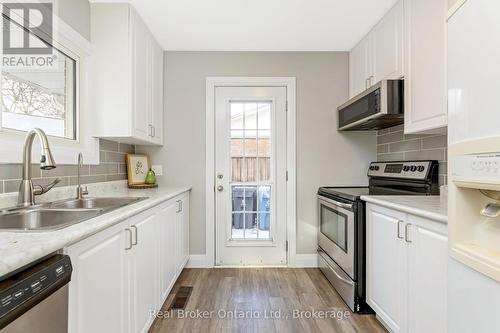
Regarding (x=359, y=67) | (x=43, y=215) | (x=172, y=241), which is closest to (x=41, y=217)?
(x=43, y=215)

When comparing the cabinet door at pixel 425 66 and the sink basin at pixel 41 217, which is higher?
the cabinet door at pixel 425 66

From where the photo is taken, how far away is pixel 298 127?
2.93 m

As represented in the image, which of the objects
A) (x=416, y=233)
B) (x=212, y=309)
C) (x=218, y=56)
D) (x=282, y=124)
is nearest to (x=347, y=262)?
(x=416, y=233)

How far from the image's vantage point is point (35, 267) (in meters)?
0.75

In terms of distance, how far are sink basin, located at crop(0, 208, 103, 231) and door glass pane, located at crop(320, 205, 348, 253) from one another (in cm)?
174

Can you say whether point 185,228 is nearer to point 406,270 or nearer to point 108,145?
point 108,145

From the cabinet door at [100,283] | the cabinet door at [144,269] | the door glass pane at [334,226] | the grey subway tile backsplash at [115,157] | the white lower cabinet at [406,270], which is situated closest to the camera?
the cabinet door at [100,283]

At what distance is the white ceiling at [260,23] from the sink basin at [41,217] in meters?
1.60

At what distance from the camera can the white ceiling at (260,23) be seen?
82.3 inches

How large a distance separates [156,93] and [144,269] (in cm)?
173

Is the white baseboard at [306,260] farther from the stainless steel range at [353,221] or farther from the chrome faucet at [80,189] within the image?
the chrome faucet at [80,189]

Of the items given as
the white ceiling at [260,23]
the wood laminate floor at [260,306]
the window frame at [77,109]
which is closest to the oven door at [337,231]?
the wood laminate floor at [260,306]

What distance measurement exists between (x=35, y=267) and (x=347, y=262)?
1.97 meters

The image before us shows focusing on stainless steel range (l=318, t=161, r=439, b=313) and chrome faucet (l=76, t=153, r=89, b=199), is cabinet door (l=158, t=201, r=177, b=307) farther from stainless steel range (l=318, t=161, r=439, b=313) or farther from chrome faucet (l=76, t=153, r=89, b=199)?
stainless steel range (l=318, t=161, r=439, b=313)
